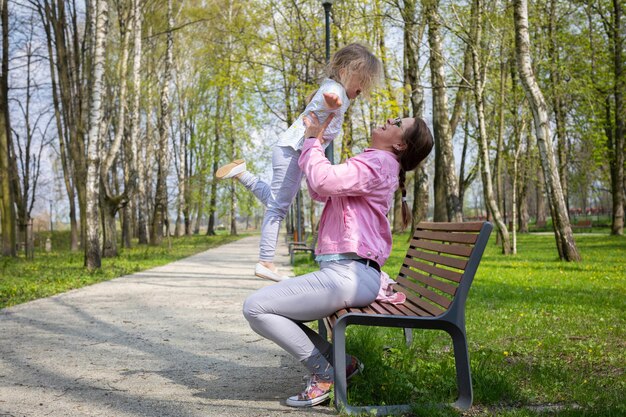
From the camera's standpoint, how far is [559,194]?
14.1 metres

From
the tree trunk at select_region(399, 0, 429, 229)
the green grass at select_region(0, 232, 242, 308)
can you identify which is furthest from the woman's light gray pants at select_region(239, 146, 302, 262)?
the tree trunk at select_region(399, 0, 429, 229)

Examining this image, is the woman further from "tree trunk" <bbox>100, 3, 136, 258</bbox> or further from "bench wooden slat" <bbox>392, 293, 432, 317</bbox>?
"tree trunk" <bbox>100, 3, 136, 258</bbox>

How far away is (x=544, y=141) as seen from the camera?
1423cm

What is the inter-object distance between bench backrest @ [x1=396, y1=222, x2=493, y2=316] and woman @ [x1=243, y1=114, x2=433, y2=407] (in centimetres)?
38

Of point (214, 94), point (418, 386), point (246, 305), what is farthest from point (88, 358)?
point (214, 94)

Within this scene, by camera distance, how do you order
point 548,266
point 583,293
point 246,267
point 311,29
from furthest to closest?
point 311,29 < point 246,267 < point 548,266 < point 583,293

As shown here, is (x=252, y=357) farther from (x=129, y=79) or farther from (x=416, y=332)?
(x=129, y=79)

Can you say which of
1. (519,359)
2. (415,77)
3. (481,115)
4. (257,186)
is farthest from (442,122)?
(257,186)

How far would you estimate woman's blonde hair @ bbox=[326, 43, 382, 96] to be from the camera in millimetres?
3855

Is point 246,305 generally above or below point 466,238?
below

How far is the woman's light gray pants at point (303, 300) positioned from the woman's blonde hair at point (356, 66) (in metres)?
1.10

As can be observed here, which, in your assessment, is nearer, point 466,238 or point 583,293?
point 466,238

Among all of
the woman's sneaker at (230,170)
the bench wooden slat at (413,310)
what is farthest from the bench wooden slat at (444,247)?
the woman's sneaker at (230,170)

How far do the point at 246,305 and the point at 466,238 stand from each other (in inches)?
50.1
